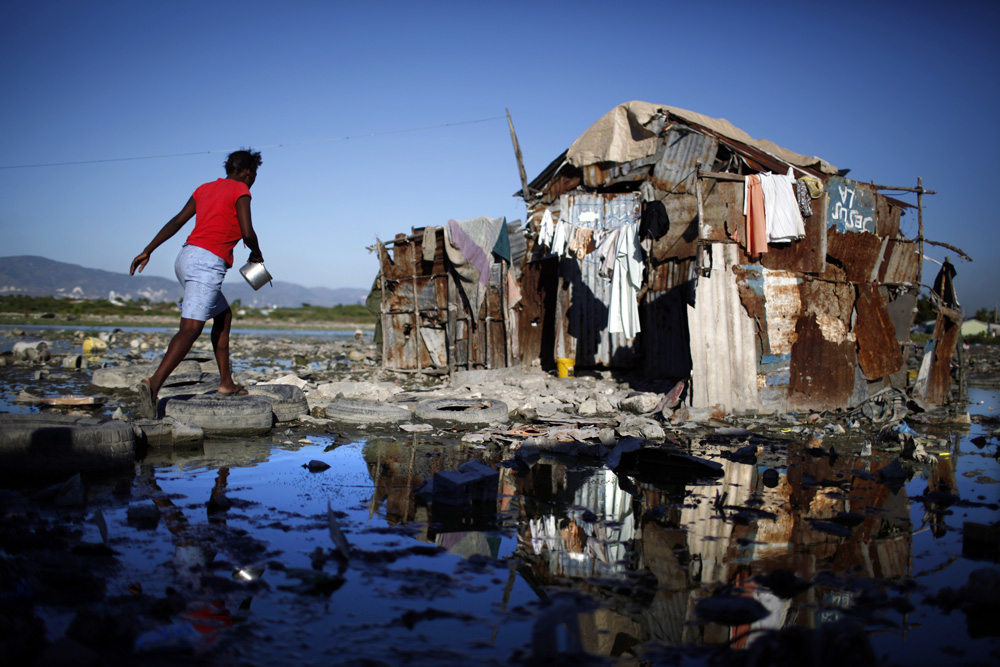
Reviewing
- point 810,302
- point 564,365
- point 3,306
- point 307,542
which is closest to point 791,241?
point 810,302

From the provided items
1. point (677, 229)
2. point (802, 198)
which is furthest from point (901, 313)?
point (677, 229)

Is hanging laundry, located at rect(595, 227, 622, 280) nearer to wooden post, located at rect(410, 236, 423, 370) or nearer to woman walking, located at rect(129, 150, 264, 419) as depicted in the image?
wooden post, located at rect(410, 236, 423, 370)

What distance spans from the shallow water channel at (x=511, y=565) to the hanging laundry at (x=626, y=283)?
18.1 feet

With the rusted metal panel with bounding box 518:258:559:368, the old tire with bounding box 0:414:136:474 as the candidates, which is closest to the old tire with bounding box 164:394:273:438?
the old tire with bounding box 0:414:136:474

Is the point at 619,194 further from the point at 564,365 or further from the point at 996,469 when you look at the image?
the point at 996,469

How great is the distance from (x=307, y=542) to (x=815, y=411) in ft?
24.5

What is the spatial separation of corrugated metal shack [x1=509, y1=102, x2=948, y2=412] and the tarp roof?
0.09ft

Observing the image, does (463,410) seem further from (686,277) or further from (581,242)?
(686,277)

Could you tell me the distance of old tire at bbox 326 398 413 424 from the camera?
6.54 metres

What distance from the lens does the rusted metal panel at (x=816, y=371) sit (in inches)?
316

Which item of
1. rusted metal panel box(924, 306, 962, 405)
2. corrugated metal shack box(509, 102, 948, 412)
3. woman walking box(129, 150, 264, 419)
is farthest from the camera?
rusted metal panel box(924, 306, 962, 405)

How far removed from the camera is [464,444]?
5531 millimetres

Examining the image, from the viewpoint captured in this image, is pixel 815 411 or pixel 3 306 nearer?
pixel 815 411

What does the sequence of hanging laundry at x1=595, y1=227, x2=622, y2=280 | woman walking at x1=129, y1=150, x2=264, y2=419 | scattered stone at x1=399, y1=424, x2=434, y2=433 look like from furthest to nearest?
hanging laundry at x1=595, y1=227, x2=622, y2=280
scattered stone at x1=399, y1=424, x2=434, y2=433
woman walking at x1=129, y1=150, x2=264, y2=419
